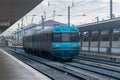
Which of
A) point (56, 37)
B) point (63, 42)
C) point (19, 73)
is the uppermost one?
point (56, 37)

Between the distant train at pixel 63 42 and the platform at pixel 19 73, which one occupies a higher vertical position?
the distant train at pixel 63 42

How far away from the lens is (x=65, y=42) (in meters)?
32.2

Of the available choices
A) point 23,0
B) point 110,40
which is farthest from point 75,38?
point 23,0

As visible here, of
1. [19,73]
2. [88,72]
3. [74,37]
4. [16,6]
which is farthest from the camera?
[74,37]

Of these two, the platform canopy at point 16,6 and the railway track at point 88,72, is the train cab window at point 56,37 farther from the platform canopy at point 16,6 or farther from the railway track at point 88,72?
the railway track at point 88,72

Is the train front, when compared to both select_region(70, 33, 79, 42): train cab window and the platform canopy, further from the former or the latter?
the platform canopy

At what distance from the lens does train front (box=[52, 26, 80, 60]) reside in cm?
3177

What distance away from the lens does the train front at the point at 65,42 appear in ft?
104

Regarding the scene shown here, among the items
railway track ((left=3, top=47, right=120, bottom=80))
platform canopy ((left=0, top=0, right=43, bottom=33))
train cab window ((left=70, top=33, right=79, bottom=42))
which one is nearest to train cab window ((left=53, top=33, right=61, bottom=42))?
train cab window ((left=70, top=33, right=79, bottom=42))

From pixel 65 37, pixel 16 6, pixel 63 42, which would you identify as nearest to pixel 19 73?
pixel 16 6

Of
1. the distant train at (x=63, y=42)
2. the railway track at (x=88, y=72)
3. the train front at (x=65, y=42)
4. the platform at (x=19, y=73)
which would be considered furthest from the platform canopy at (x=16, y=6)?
the railway track at (x=88, y=72)

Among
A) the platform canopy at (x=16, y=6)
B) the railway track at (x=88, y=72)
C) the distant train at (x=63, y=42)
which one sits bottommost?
the railway track at (x=88, y=72)

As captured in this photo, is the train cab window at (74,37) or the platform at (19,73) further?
the train cab window at (74,37)

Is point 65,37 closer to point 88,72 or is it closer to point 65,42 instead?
point 65,42
